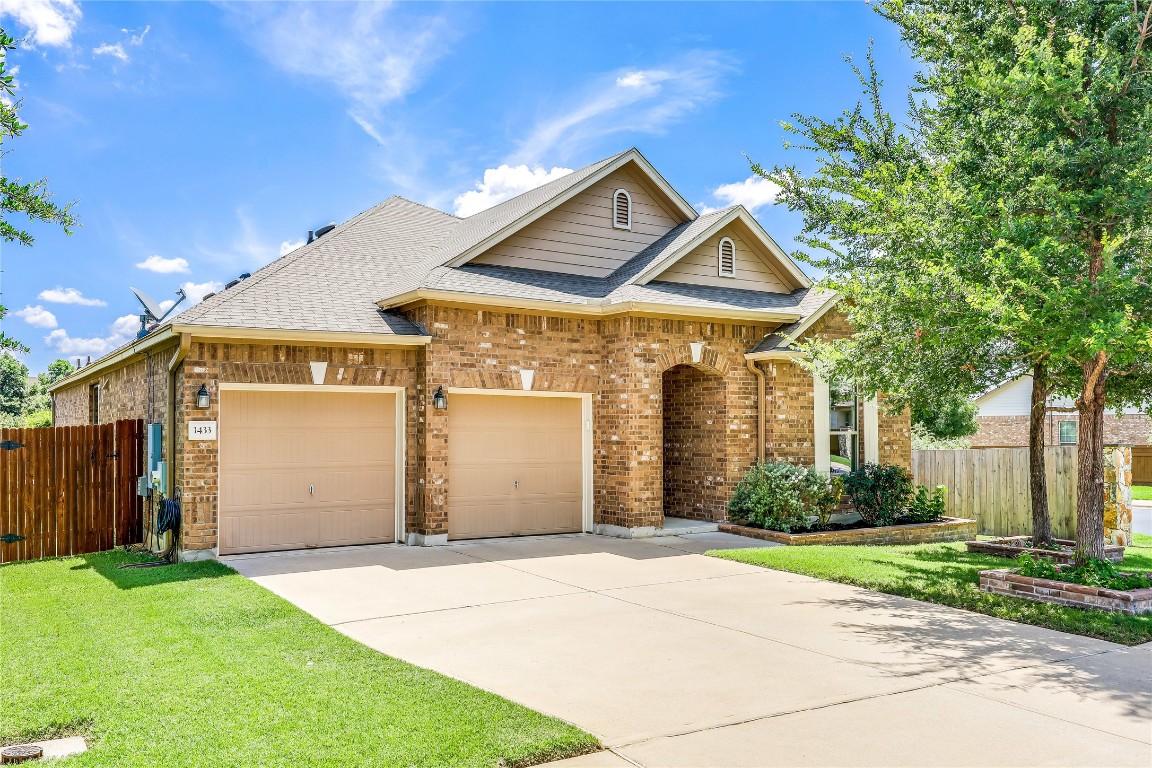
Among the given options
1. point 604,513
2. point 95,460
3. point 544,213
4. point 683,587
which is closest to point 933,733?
point 683,587

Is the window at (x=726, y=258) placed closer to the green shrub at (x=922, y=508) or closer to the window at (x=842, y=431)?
the window at (x=842, y=431)

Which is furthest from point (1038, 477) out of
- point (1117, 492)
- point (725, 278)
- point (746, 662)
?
point (746, 662)

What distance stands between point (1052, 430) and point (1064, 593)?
2735cm

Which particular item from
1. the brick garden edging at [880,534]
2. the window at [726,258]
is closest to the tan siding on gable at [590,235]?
the window at [726,258]

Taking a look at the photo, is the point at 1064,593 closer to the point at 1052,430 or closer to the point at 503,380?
the point at 503,380

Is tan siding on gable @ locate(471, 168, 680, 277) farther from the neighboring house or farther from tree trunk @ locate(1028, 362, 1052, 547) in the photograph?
the neighboring house

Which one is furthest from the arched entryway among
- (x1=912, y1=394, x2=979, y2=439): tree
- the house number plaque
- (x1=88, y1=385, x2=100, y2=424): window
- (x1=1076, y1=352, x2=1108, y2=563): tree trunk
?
(x1=912, y1=394, x2=979, y2=439): tree

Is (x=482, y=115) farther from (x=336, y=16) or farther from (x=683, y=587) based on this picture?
(x=683, y=587)

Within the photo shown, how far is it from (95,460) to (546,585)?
7765 mm

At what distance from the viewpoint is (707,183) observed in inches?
777

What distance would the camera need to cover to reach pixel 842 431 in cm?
1529

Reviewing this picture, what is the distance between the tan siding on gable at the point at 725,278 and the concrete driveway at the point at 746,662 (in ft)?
19.7

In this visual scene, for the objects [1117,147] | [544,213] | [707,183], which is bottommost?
[1117,147]

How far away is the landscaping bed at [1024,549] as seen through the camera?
452 inches
